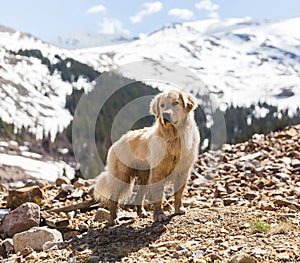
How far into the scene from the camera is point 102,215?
1054 centimetres

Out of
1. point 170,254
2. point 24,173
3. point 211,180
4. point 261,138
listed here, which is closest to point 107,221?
point 170,254

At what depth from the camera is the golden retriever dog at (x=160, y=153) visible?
9422mm

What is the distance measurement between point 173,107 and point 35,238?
384 cm

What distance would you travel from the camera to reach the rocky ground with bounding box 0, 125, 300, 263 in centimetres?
695

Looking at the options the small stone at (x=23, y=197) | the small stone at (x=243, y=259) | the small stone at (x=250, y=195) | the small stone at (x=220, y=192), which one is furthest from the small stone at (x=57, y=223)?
the small stone at (x=243, y=259)

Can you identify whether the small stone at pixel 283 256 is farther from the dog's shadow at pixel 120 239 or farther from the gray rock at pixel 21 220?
the gray rock at pixel 21 220

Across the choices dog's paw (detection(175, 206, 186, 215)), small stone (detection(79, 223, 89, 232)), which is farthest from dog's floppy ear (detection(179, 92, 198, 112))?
small stone (detection(79, 223, 89, 232))

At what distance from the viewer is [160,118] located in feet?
31.0

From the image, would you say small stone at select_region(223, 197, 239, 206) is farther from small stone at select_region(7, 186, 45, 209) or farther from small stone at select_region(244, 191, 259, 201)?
small stone at select_region(7, 186, 45, 209)

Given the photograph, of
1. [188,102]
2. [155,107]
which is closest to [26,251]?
[155,107]

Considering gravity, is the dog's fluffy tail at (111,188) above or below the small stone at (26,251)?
above

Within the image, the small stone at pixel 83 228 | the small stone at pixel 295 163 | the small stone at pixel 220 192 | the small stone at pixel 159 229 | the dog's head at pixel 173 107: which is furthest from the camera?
the small stone at pixel 295 163

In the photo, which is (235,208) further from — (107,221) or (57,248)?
(57,248)

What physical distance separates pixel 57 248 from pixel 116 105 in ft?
564
